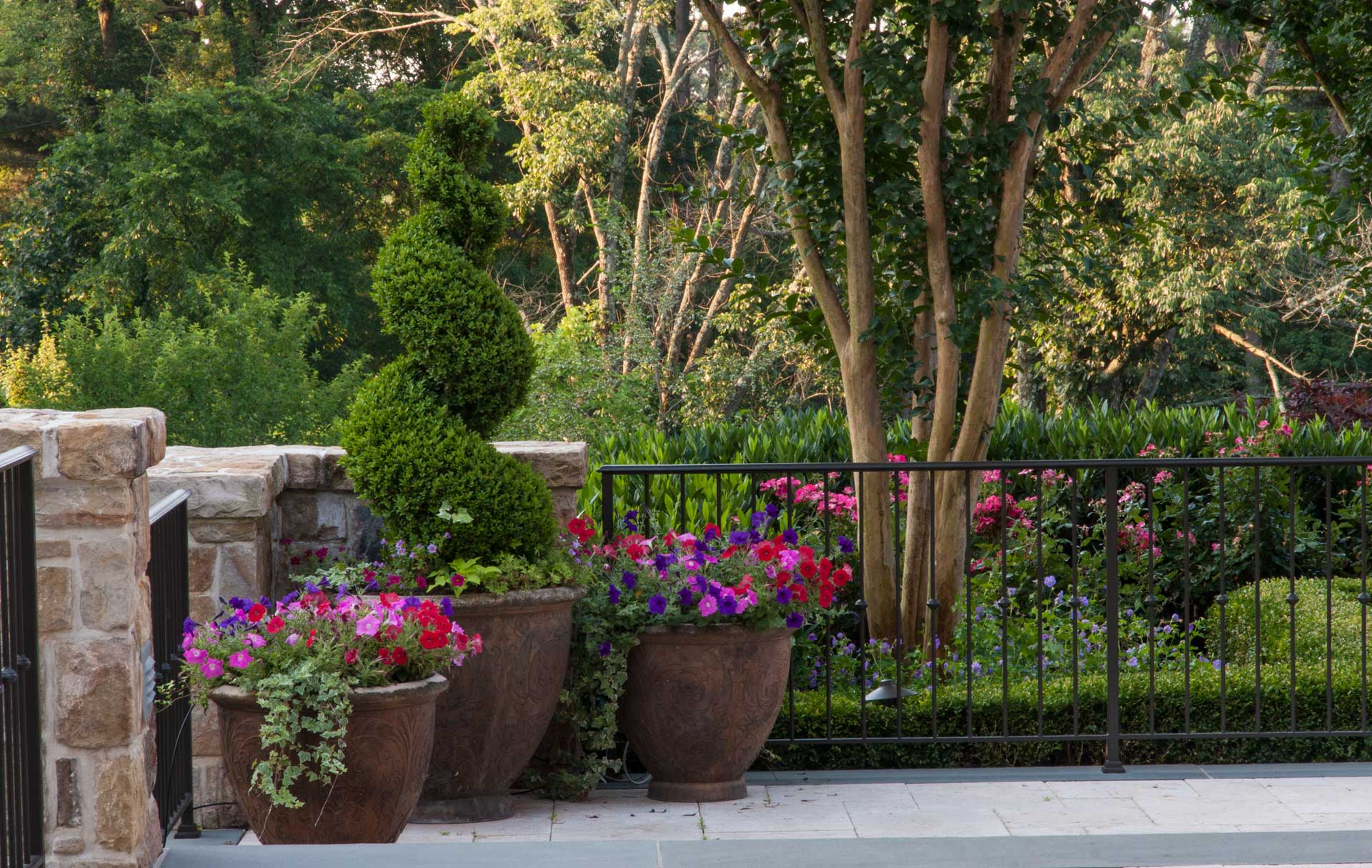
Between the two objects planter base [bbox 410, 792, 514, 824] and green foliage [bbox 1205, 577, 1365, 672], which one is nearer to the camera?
planter base [bbox 410, 792, 514, 824]

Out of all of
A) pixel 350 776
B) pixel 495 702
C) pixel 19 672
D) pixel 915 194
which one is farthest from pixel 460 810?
pixel 915 194

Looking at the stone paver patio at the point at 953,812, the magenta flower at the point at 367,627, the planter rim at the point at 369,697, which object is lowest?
the stone paver patio at the point at 953,812

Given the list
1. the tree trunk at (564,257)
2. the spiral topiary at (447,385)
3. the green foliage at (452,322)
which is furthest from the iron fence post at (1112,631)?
the tree trunk at (564,257)

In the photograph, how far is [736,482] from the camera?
6.92 metres

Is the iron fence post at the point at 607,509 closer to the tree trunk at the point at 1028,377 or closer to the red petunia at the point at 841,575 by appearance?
the red petunia at the point at 841,575

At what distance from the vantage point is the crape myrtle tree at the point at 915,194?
4965mm

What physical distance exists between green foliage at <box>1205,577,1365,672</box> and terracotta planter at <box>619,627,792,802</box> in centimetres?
225

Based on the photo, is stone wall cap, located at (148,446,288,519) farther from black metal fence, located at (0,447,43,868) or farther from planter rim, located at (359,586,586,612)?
black metal fence, located at (0,447,43,868)

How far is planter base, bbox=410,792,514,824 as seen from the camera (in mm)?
3844

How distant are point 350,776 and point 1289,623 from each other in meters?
4.21

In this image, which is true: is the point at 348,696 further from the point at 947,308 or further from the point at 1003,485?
the point at 947,308

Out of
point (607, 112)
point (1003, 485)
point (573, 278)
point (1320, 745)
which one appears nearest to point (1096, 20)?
point (1003, 485)

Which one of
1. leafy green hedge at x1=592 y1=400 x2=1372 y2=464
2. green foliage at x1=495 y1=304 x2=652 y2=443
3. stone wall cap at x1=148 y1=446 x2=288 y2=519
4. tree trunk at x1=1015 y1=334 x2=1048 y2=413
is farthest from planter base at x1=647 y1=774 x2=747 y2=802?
tree trunk at x1=1015 y1=334 x2=1048 y2=413

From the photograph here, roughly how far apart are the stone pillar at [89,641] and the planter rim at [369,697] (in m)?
0.67
